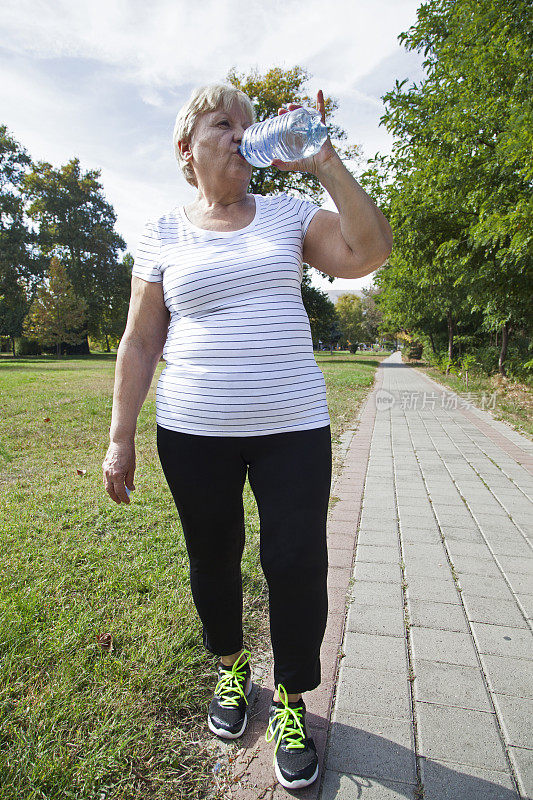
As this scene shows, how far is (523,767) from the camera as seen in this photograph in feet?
5.47

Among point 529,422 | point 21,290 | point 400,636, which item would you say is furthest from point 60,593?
point 21,290

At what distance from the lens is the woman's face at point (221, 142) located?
5.62ft

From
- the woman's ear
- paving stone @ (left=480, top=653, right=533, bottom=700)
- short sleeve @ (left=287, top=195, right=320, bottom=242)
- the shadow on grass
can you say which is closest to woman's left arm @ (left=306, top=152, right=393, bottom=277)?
short sleeve @ (left=287, top=195, right=320, bottom=242)

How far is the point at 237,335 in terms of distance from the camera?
5.15 feet

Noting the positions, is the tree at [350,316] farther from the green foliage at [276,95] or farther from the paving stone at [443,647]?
the paving stone at [443,647]

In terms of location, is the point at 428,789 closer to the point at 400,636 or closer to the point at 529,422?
the point at 400,636

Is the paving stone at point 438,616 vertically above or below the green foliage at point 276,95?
below

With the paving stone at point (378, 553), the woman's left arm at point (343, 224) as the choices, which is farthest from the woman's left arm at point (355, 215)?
the paving stone at point (378, 553)

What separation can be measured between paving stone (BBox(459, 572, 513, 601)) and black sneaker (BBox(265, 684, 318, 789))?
58.3 inches

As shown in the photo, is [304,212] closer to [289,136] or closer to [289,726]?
[289,136]

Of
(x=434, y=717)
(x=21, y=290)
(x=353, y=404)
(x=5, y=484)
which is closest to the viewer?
(x=434, y=717)

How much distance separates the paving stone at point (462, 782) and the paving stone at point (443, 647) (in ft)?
1.68

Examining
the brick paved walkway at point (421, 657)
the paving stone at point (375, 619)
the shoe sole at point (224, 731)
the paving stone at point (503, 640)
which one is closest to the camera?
the brick paved walkway at point (421, 657)

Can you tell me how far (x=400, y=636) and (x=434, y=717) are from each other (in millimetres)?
526
